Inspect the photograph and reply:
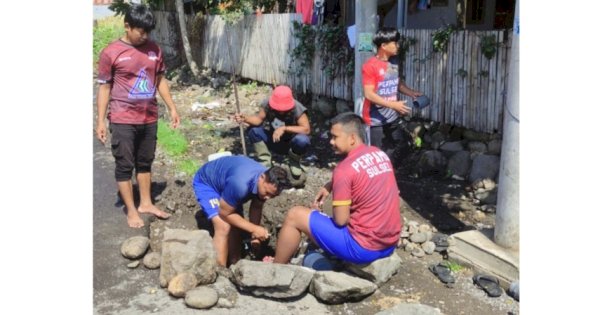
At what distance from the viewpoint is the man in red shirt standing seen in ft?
17.8

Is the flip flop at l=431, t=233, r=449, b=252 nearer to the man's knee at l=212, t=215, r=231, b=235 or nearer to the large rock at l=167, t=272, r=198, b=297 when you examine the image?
the man's knee at l=212, t=215, r=231, b=235

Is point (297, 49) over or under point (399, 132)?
over

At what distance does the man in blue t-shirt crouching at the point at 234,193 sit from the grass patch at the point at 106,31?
12.4 m

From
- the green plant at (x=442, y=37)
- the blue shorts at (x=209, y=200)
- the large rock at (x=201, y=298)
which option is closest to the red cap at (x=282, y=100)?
the blue shorts at (x=209, y=200)

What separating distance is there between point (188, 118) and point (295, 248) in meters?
6.35

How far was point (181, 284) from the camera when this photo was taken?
3.79 m

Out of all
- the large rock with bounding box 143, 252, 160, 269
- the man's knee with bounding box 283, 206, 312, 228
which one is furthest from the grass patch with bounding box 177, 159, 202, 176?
the man's knee with bounding box 283, 206, 312, 228

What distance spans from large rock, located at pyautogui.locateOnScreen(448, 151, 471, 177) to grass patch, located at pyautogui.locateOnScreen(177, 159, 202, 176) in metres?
2.94

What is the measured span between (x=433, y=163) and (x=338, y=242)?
304 cm

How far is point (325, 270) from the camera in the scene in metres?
4.25

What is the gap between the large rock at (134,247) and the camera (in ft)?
14.4

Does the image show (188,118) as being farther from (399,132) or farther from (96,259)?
(96,259)

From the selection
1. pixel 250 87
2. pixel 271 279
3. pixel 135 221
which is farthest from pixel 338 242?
pixel 250 87
